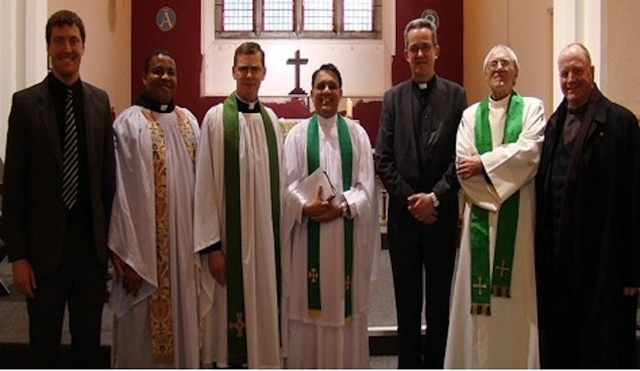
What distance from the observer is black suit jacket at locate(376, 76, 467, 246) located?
3.49 m

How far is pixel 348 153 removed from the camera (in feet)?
11.9

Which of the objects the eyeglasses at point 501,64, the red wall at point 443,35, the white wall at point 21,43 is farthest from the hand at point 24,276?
the red wall at point 443,35

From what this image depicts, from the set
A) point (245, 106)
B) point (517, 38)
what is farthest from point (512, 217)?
point (517, 38)

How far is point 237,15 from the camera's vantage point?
11867mm

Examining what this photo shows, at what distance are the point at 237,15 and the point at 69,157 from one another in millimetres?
9385

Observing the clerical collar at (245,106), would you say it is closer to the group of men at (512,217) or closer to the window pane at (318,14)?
the group of men at (512,217)

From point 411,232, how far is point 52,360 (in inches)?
72.5

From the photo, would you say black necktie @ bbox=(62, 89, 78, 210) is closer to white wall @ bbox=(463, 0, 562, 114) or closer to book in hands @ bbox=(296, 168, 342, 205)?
book in hands @ bbox=(296, 168, 342, 205)

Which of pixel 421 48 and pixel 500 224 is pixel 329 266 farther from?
pixel 421 48

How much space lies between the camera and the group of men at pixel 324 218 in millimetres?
2965

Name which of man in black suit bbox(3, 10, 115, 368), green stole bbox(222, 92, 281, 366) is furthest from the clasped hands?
man in black suit bbox(3, 10, 115, 368)

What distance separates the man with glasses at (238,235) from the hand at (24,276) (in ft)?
2.61

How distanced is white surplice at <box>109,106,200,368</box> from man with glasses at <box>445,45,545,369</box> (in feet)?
4.57

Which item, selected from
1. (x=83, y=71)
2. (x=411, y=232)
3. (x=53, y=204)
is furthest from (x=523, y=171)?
(x=83, y=71)
